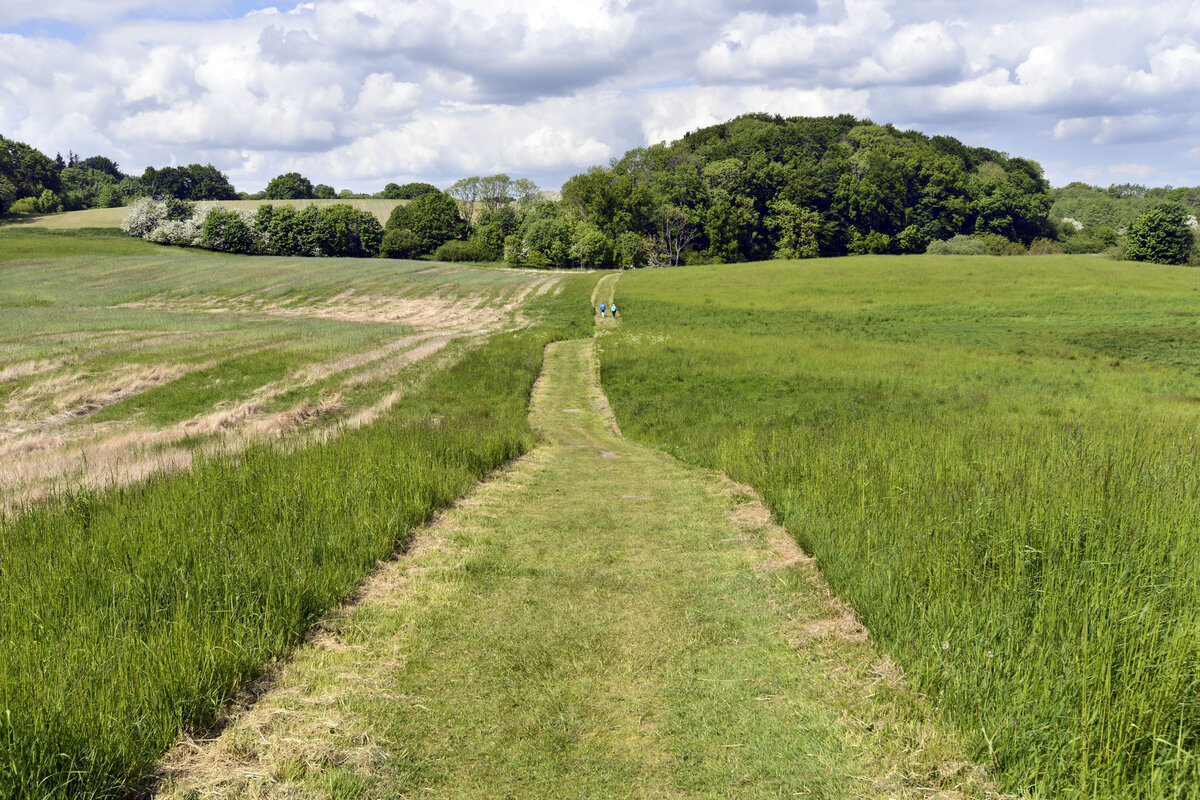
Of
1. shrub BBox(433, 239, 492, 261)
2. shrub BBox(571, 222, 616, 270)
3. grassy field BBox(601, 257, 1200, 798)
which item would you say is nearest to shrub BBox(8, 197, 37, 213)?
shrub BBox(433, 239, 492, 261)

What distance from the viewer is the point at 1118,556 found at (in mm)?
6074

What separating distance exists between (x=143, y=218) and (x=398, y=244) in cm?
4139

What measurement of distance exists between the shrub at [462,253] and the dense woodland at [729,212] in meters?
0.19

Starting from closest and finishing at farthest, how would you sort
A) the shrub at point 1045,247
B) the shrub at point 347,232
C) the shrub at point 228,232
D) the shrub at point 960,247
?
the shrub at point 960,247
the shrub at point 228,232
the shrub at point 1045,247
the shrub at point 347,232

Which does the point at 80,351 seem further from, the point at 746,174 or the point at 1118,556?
the point at 746,174

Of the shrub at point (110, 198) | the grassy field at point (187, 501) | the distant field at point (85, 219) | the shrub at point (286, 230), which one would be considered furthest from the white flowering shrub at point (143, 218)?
the grassy field at point (187, 501)

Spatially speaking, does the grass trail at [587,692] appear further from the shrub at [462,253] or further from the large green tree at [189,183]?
the large green tree at [189,183]

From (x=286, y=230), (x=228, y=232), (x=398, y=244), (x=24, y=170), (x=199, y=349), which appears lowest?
(x=199, y=349)

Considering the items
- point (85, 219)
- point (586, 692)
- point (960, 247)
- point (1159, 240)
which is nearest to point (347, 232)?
point (85, 219)

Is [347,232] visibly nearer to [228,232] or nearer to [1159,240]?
[228,232]

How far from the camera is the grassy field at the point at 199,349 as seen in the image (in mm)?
16188

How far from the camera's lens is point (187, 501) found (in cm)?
816

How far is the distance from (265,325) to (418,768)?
46.4m

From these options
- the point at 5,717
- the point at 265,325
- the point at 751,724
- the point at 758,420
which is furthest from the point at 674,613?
the point at 265,325
